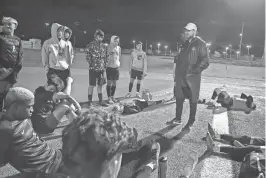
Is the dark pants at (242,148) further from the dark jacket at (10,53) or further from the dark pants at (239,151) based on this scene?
the dark jacket at (10,53)

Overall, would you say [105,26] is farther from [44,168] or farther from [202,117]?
[44,168]

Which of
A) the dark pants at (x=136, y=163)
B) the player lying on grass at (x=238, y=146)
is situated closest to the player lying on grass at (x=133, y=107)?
the player lying on grass at (x=238, y=146)

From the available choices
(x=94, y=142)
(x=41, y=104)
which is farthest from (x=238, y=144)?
(x=94, y=142)

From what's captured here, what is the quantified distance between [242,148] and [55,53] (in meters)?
4.22

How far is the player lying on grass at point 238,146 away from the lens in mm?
3699

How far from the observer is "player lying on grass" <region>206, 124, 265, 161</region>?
12.1ft

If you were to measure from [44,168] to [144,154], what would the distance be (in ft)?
2.81

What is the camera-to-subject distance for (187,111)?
22.7 feet

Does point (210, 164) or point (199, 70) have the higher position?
point (199, 70)

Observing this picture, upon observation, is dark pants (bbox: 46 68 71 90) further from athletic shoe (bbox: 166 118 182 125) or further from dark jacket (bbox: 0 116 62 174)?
dark jacket (bbox: 0 116 62 174)

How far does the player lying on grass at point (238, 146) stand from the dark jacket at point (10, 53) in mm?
4086

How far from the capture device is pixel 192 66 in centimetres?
514

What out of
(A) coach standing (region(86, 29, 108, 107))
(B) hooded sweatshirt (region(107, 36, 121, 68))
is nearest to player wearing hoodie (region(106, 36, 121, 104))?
(B) hooded sweatshirt (region(107, 36, 121, 68))

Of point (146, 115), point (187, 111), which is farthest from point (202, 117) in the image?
point (146, 115)
